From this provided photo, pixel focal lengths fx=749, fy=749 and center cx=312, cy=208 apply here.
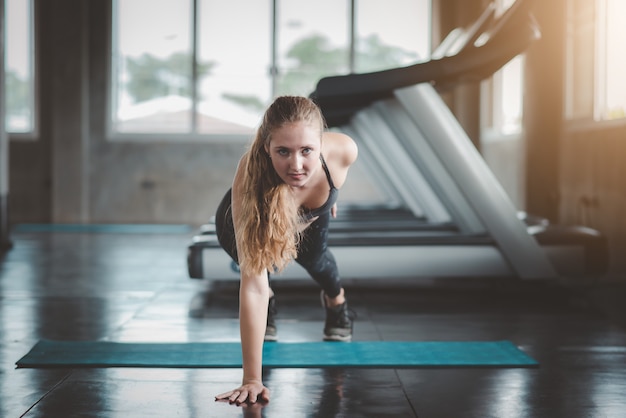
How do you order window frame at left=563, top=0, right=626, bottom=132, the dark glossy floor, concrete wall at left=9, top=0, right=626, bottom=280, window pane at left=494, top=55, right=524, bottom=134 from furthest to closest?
concrete wall at left=9, top=0, right=626, bottom=280, window pane at left=494, top=55, right=524, bottom=134, window frame at left=563, top=0, right=626, bottom=132, the dark glossy floor

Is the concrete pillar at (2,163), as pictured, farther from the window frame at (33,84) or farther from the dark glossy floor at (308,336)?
the window frame at (33,84)

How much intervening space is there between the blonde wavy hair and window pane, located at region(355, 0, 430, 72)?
782 cm

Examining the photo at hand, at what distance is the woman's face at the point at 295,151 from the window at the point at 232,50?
775 cm

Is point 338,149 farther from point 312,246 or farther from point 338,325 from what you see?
point 338,325

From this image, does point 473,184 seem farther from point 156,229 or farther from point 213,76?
point 213,76

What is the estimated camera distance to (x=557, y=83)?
20.3 ft

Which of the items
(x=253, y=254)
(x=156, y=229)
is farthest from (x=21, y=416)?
(x=156, y=229)

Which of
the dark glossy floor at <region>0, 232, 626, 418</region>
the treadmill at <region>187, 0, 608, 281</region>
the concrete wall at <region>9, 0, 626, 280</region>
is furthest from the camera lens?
the concrete wall at <region>9, 0, 626, 280</region>

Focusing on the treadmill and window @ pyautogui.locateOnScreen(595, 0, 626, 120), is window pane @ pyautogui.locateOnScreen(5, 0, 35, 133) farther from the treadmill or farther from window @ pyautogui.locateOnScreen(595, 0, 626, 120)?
window @ pyautogui.locateOnScreen(595, 0, 626, 120)

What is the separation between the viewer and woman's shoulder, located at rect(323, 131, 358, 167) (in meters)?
2.31

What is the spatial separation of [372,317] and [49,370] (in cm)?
153

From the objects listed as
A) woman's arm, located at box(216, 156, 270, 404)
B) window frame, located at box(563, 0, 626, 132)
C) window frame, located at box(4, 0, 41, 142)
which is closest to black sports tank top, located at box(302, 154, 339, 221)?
woman's arm, located at box(216, 156, 270, 404)

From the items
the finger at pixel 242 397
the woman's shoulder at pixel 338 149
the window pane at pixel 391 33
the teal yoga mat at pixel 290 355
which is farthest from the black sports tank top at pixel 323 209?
the window pane at pixel 391 33

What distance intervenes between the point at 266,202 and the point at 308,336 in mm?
1079
